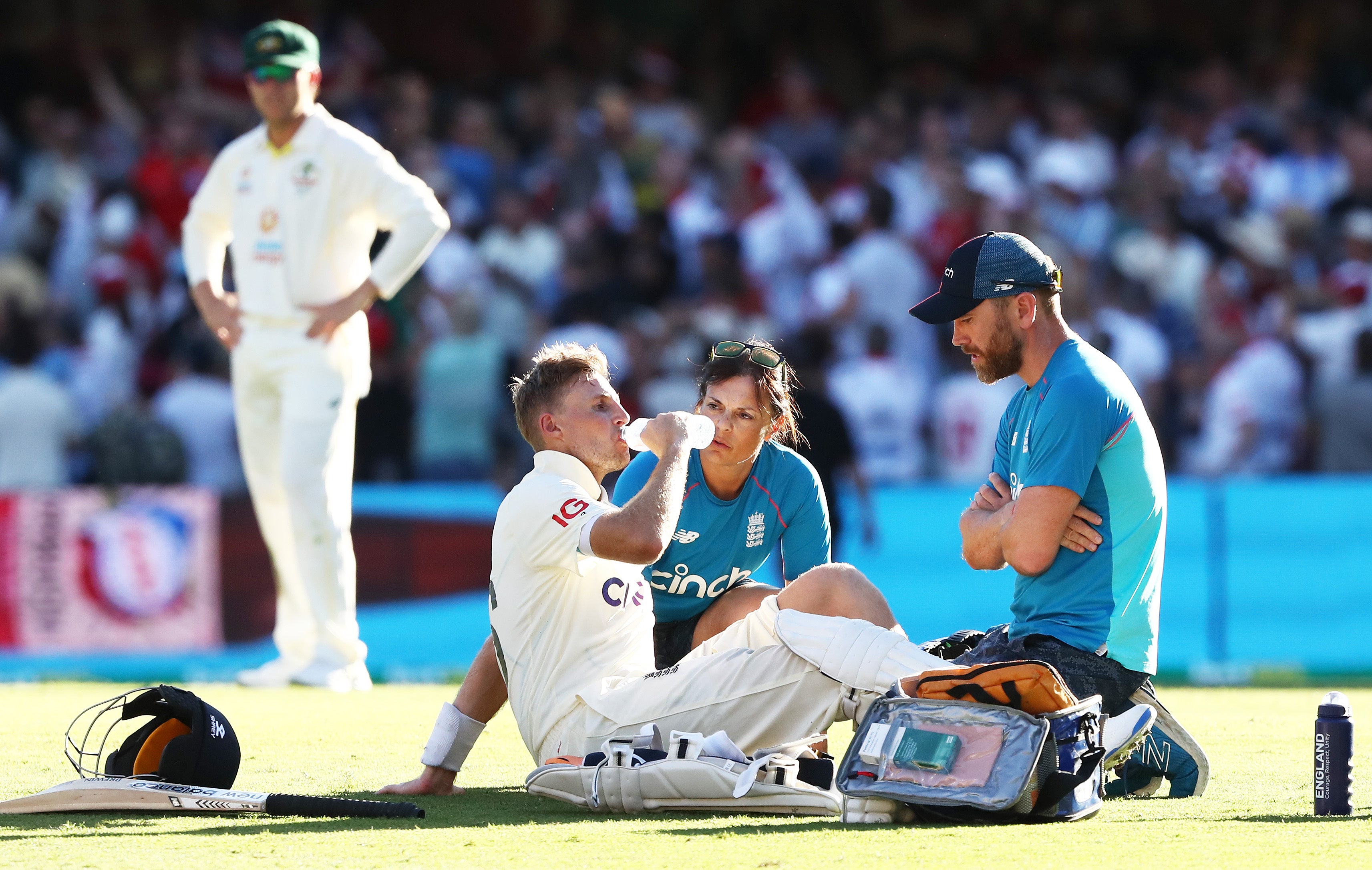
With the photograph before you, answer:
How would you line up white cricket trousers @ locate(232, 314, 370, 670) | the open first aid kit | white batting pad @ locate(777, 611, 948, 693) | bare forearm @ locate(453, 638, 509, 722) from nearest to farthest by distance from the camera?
the open first aid kit → white batting pad @ locate(777, 611, 948, 693) → bare forearm @ locate(453, 638, 509, 722) → white cricket trousers @ locate(232, 314, 370, 670)

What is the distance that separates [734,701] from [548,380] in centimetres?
105

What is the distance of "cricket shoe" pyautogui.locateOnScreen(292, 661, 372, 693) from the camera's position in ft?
26.3

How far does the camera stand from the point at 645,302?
1281cm

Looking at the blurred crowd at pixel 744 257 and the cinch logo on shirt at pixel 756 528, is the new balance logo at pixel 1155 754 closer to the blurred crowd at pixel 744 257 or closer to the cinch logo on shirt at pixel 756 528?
the cinch logo on shirt at pixel 756 528

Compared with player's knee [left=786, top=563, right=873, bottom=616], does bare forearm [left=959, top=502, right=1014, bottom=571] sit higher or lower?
higher

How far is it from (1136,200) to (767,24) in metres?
5.78

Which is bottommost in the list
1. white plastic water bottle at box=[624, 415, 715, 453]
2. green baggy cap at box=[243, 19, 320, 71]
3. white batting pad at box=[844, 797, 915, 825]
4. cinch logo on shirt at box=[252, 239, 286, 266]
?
white batting pad at box=[844, 797, 915, 825]

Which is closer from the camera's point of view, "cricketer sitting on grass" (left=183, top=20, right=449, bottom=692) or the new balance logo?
the new balance logo

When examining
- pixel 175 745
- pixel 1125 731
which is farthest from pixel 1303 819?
pixel 175 745

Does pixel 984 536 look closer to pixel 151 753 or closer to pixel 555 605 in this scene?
pixel 555 605

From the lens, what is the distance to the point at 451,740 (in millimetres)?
5141

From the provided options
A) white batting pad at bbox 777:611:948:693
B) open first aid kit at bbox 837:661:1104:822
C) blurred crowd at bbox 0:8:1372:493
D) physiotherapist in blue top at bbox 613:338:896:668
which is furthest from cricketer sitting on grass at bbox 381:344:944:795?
blurred crowd at bbox 0:8:1372:493

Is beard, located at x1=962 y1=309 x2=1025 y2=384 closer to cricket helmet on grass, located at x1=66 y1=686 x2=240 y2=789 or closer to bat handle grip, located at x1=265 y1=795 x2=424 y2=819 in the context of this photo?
bat handle grip, located at x1=265 y1=795 x2=424 y2=819

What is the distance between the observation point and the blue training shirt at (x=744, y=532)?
6.08 meters
